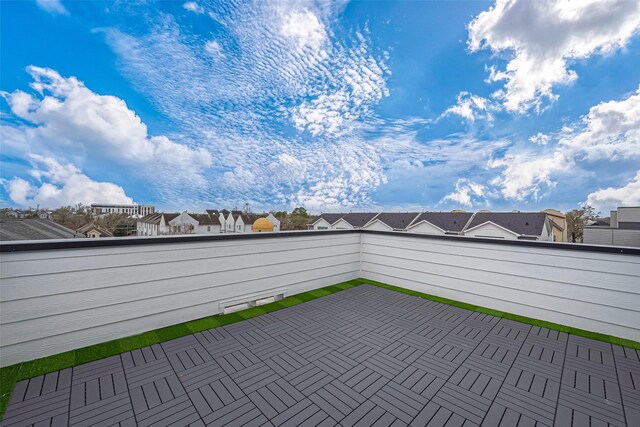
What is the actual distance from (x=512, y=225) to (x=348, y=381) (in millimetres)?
18539

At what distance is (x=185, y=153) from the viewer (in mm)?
8531

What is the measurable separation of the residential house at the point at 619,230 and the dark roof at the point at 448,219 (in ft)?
28.1

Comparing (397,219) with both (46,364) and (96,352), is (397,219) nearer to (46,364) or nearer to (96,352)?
(96,352)

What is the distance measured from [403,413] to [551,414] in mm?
967

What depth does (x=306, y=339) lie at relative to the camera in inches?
105

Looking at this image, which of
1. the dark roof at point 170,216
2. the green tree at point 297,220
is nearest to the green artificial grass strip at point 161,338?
the dark roof at point 170,216

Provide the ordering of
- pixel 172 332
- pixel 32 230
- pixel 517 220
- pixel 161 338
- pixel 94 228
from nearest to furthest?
pixel 32 230 → pixel 161 338 → pixel 172 332 → pixel 94 228 → pixel 517 220

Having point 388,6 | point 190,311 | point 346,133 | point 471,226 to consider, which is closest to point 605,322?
point 190,311

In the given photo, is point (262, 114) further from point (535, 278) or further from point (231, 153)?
point (535, 278)

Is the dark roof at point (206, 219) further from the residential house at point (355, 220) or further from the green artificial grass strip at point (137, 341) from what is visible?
the residential house at point (355, 220)

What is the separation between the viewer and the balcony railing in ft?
7.20

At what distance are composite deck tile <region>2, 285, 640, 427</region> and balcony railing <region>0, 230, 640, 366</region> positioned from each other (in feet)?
1.33

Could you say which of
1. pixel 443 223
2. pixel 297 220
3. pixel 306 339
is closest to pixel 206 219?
pixel 306 339

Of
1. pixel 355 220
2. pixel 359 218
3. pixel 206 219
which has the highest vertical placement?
pixel 206 219
